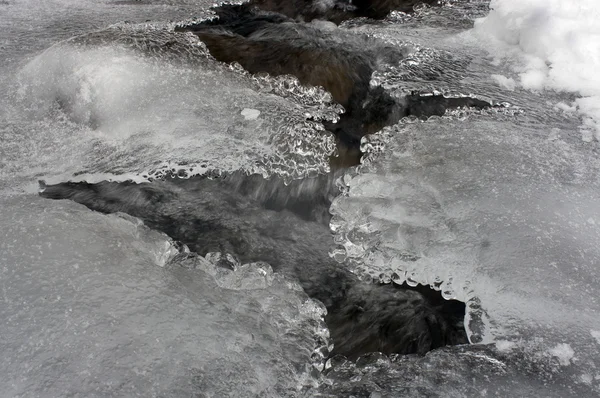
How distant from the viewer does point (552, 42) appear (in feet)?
10.7

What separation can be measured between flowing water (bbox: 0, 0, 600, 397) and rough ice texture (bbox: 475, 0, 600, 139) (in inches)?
0.6

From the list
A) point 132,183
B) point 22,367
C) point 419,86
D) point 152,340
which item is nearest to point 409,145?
point 419,86

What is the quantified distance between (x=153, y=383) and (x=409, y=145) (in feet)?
5.43

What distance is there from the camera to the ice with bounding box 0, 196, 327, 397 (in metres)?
1.56

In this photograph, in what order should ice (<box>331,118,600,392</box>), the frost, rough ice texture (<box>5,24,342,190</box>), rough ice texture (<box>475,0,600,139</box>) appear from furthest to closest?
1. rough ice texture (<box>475,0,600,139</box>)
2. rough ice texture (<box>5,24,342,190</box>)
3. ice (<box>331,118,600,392</box>)
4. the frost

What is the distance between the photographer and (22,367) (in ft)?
5.10

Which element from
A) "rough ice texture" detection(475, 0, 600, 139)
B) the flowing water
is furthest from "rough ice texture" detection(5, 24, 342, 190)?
"rough ice texture" detection(475, 0, 600, 139)

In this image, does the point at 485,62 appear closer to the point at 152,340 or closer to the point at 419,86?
the point at 419,86

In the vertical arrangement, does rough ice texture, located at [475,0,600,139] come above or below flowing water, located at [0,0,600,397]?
above

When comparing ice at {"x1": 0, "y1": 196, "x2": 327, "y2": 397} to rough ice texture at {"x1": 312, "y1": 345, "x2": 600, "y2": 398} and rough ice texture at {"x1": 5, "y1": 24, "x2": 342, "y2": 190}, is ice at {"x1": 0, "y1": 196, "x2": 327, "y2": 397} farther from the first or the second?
rough ice texture at {"x1": 5, "y1": 24, "x2": 342, "y2": 190}

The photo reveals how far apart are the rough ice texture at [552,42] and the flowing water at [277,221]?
0.02m

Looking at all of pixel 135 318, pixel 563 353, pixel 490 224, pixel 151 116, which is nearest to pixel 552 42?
pixel 490 224

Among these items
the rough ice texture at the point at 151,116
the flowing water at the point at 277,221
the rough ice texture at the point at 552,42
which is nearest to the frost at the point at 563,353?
the flowing water at the point at 277,221

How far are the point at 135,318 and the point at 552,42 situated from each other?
2863 millimetres
